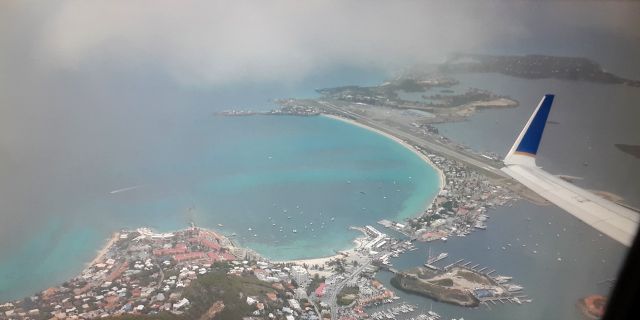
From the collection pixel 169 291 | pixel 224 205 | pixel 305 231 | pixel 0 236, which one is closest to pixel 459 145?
pixel 305 231

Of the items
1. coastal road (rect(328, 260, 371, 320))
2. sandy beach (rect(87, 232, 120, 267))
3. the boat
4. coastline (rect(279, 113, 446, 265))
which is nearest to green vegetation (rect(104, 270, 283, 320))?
coastal road (rect(328, 260, 371, 320))

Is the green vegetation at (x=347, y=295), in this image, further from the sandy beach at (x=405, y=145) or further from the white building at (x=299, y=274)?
the sandy beach at (x=405, y=145)

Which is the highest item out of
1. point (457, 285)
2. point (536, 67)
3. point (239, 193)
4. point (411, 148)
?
point (536, 67)

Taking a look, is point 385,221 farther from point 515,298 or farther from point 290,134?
point 290,134

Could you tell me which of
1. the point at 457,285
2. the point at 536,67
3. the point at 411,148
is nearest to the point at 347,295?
the point at 457,285

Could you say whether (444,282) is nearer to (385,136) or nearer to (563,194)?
(563,194)

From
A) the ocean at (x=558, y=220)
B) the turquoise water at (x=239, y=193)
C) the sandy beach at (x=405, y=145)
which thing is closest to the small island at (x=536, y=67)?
the ocean at (x=558, y=220)
